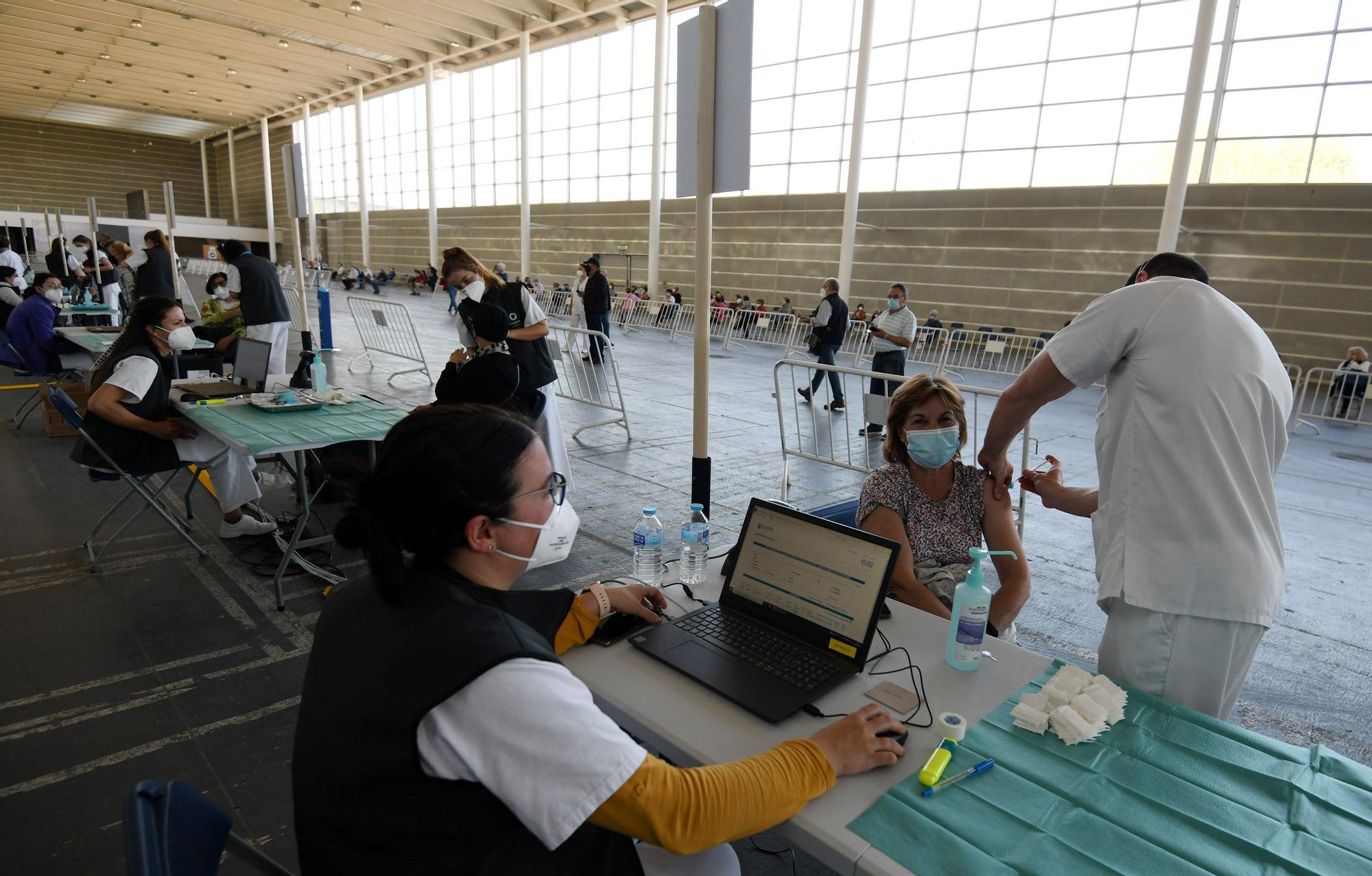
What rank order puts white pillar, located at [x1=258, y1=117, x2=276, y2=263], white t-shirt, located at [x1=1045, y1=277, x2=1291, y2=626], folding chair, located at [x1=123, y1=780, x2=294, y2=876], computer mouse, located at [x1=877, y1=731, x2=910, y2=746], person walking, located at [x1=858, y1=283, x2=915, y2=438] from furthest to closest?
white pillar, located at [x1=258, y1=117, x2=276, y2=263], person walking, located at [x1=858, y1=283, x2=915, y2=438], white t-shirt, located at [x1=1045, y1=277, x2=1291, y2=626], computer mouse, located at [x1=877, y1=731, x2=910, y2=746], folding chair, located at [x1=123, y1=780, x2=294, y2=876]

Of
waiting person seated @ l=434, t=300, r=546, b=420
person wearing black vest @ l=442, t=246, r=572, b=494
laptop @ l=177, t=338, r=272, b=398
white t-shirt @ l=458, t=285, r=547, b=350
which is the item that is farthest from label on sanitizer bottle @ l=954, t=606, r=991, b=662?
laptop @ l=177, t=338, r=272, b=398

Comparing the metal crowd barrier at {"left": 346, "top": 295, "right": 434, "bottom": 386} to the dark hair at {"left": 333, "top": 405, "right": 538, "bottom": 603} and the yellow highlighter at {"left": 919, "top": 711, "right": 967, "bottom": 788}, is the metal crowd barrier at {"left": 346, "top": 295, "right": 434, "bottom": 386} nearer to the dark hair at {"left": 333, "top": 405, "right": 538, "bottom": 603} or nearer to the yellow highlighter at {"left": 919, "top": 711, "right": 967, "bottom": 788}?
the dark hair at {"left": 333, "top": 405, "right": 538, "bottom": 603}

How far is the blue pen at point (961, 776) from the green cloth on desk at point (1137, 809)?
0.01m

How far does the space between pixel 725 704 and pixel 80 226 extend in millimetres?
37219

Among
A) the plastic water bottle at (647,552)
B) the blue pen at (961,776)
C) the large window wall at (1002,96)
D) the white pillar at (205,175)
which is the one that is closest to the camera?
the blue pen at (961,776)

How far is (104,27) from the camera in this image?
72.3 feet

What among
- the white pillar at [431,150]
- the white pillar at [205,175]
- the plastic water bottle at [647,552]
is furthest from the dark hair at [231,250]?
Result: the white pillar at [205,175]

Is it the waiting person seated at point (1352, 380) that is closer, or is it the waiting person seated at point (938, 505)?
the waiting person seated at point (938, 505)

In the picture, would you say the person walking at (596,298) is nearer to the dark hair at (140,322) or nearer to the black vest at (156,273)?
the black vest at (156,273)

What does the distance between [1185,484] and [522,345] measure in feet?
12.6

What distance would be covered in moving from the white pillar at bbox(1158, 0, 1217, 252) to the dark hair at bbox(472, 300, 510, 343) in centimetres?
1193

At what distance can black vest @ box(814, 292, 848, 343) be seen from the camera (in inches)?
352

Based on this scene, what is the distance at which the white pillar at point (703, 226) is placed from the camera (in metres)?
2.23

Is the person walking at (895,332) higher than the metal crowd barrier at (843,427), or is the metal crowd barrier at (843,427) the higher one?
the person walking at (895,332)
